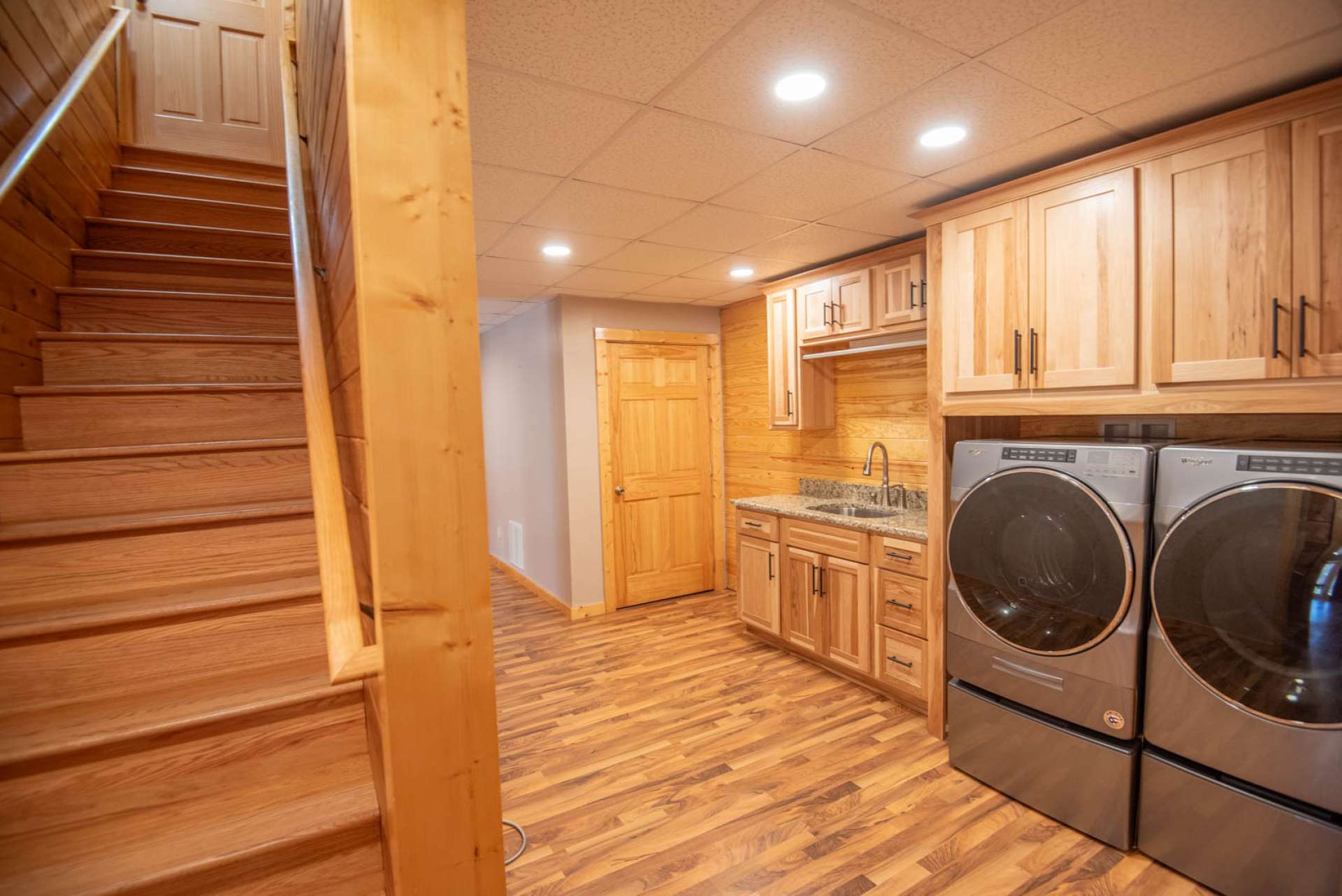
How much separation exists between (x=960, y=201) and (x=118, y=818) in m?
3.16

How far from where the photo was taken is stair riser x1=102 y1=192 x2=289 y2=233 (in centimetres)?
271

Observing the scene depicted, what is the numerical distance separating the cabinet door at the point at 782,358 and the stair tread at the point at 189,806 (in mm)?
3105

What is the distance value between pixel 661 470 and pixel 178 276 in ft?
10.6

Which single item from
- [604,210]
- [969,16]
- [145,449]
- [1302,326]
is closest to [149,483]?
[145,449]

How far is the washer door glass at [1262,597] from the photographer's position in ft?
5.12

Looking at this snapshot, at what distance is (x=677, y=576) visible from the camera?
5004 millimetres

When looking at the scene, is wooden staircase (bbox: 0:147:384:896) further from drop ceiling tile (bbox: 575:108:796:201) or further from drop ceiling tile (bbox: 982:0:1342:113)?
drop ceiling tile (bbox: 982:0:1342:113)

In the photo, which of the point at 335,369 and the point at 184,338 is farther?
the point at 184,338

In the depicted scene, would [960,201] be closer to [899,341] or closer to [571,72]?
[899,341]

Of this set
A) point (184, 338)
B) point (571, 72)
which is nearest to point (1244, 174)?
point (571, 72)

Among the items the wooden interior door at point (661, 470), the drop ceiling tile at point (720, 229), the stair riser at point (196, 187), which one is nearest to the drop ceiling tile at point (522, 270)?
the drop ceiling tile at point (720, 229)

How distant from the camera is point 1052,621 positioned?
217 centimetres

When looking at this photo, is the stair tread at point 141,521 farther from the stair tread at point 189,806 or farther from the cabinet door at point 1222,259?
the cabinet door at point 1222,259

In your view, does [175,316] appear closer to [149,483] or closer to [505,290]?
[149,483]
